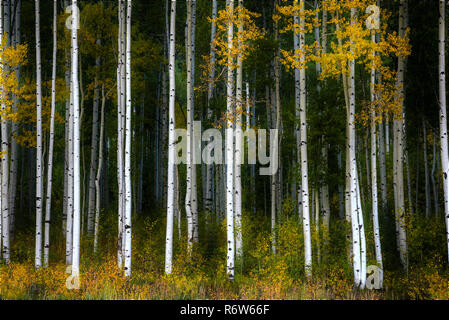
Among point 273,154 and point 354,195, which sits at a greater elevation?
point 273,154

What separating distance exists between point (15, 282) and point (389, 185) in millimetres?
16569

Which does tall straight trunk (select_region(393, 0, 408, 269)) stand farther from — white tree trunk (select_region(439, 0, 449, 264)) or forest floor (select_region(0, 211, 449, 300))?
white tree trunk (select_region(439, 0, 449, 264))

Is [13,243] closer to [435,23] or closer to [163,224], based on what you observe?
[163,224]

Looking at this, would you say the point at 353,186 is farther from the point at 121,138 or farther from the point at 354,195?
the point at 121,138

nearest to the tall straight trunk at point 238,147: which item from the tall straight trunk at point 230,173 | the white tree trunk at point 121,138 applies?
the tall straight trunk at point 230,173

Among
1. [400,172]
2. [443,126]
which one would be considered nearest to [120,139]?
[443,126]

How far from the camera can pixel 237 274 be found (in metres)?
11.7

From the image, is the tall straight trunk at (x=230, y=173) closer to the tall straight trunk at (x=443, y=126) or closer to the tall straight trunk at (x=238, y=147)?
the tall straight trunk at (x=238, y=147)

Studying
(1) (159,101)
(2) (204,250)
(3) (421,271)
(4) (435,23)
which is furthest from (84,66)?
(3) (421,271)

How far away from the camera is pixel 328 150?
49.5 feet

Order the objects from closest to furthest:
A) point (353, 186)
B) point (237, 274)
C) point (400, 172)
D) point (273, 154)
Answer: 1. point (353, 186)
2. point (237, 274)
3. point (400, 172)
4. point (273, 154)

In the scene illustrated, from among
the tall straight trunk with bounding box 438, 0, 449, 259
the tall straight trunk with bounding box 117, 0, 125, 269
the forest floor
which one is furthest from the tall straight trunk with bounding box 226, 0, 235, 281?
the tall straight trunk with bounding box 438, 0, 449, 259

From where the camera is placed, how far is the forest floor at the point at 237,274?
10.1m

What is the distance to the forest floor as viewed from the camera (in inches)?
396
